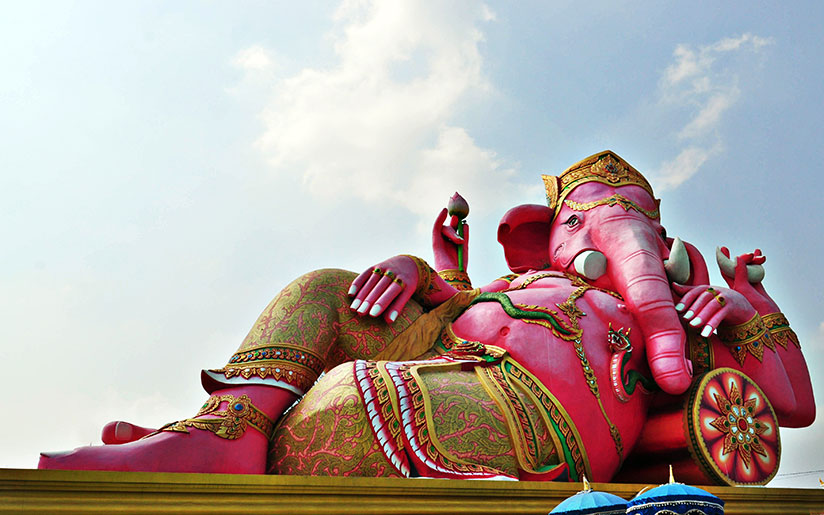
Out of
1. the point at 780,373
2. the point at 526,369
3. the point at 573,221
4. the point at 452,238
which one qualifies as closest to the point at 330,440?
the point at 526,369

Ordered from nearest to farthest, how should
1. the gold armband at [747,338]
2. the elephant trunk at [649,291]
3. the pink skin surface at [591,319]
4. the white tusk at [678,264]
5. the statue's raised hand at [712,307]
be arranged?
the pink skin surface at [591,319] < the elephant trunk at [649,291] < the statue's raised hand at [712,307] < the gold armband at [747,338] < the white tusk at [678,264]

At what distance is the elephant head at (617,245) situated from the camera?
373cm

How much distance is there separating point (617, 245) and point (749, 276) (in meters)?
0.87

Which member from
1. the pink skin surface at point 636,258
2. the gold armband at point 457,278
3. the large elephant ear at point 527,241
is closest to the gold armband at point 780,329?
the pink skin surface at point 636,258

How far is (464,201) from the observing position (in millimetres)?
4488

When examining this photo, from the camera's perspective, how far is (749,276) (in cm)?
429

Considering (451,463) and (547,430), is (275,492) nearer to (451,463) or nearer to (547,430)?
(451,463)

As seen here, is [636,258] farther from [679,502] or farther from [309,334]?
[679,502]

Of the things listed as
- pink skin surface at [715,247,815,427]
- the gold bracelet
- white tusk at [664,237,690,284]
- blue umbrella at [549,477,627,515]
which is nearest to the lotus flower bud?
the gold bracelet

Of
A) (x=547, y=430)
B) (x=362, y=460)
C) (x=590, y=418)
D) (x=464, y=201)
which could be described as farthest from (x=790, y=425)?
(x=362, y=460)

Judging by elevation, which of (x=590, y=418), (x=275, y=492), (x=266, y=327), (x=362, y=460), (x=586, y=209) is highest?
(x=586, y=209)

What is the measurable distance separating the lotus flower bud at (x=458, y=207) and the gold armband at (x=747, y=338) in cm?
152

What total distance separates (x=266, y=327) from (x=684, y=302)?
84.0 inches

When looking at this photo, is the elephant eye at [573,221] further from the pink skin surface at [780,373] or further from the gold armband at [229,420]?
the gold armband at [229,420]
